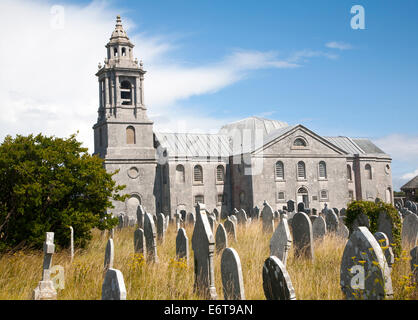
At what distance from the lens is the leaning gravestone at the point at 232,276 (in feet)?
19.6

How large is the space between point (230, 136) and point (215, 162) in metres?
5.51

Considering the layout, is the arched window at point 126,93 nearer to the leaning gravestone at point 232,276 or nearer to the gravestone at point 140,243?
the gravestone at point 140,243

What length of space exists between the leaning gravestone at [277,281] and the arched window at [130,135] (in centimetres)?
3006

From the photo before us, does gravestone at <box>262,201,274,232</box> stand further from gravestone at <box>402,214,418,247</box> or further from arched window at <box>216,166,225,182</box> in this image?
arched window at <box>216,166,225,182</box>

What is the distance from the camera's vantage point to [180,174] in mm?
36625

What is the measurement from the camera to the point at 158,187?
3578 cm

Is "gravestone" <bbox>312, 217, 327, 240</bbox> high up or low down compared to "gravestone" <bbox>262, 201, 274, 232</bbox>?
down

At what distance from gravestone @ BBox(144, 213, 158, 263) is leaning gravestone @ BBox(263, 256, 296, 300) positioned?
4.92 metres

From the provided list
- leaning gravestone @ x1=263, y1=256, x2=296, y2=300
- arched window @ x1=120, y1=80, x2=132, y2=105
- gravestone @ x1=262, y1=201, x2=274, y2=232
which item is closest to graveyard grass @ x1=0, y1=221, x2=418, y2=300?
leaning gravestone @ x1=263, y1=256, x2=296, y2=300

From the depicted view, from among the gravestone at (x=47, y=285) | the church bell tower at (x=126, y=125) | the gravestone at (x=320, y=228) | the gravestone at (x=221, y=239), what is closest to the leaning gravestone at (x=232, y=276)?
the gravestone at (x=47, y=285)

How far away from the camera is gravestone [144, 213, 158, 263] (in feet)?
34.0

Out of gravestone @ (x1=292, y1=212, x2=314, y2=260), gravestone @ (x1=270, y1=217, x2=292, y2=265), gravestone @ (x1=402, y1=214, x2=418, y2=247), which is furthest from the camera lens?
gravestone @ (x1=402, y1=214, x2=418, y2=247)
